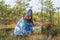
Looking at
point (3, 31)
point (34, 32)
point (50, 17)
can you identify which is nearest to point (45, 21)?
point (50, 17)

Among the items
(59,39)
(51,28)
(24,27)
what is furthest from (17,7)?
(59,39)

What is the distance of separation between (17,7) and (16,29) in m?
0.37

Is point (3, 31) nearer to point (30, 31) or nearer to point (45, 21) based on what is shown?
point (30, 31)

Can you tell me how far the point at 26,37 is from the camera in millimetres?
2291

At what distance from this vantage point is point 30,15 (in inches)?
90.7

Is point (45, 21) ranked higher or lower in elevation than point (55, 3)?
lower

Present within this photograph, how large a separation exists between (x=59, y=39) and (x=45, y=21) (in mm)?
381

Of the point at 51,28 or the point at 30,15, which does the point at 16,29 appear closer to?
the point at 30,15

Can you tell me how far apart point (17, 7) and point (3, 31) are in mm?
468

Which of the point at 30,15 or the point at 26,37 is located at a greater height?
the point at 30,15

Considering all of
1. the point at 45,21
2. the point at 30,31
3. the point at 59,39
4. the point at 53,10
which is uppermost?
the point at 53,10

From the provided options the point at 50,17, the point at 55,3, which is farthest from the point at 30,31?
the point at 55,3

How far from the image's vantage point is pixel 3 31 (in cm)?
227

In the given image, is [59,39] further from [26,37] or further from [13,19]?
[13,19]
